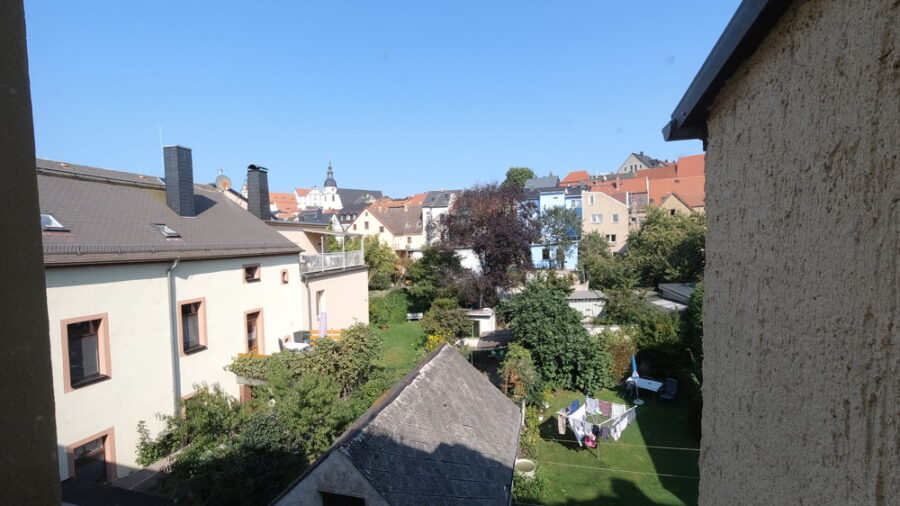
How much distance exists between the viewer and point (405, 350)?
2269 centimetres

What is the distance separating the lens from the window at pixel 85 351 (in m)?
9.81

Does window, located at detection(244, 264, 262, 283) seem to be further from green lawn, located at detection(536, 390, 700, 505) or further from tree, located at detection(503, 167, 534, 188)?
tree, located at detection(503, 167, 534, 188)

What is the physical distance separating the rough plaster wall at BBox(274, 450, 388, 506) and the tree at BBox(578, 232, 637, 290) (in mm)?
26215

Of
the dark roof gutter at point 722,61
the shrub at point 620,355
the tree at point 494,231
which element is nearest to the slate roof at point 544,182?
the tree at point 494,231

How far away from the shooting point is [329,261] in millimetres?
21266

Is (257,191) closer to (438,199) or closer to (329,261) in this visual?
(329,261)

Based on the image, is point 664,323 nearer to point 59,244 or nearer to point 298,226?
point 298,226

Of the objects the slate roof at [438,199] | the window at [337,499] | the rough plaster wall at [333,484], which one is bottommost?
the window at [337,499]

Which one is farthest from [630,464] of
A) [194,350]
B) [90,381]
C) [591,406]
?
[90,381]

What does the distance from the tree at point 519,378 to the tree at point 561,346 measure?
1.47 m

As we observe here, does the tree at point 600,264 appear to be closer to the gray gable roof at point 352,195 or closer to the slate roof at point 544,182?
the slate roof at point 544,182

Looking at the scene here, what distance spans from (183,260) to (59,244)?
3.13m

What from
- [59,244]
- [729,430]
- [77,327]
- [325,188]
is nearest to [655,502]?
[729,430]

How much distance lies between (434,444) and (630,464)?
7.50 meters
